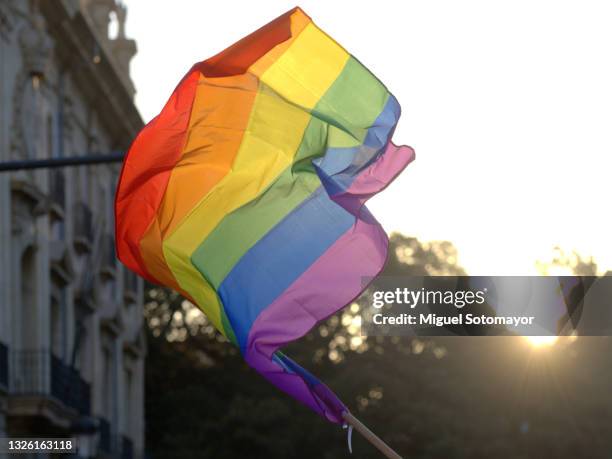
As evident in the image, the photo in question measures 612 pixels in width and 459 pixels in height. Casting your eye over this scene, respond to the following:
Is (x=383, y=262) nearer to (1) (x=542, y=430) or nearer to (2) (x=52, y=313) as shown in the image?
(2) (x=52, y=313)

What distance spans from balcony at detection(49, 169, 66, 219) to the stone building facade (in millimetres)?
39

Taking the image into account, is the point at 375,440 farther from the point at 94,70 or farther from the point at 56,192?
the point at 94,70

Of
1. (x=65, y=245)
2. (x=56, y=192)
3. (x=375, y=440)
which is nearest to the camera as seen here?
(x=375, y=440)

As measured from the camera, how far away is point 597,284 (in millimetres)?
35812

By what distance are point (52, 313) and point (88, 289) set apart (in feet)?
7.70

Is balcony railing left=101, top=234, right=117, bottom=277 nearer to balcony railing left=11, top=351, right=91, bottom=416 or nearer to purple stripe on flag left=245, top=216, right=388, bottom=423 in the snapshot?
balcony railing left=11, top=351, right=91, bottom=416

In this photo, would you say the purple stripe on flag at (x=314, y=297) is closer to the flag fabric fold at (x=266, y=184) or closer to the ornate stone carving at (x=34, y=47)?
the flag fabric fold at (x=266, y=184)

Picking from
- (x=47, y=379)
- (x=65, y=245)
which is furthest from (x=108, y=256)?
(x=47, y=379)

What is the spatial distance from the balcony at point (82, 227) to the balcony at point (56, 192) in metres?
1.79

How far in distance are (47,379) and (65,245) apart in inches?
135

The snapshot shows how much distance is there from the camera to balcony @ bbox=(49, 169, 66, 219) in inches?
1313

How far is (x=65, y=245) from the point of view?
3450 centimetres

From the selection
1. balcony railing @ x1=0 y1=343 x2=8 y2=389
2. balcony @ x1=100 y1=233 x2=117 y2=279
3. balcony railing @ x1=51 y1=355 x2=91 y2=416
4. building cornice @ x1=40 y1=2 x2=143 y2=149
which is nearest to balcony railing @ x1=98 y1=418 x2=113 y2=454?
balcony railing @ x1=51 y1=355 x2=91 y2=416

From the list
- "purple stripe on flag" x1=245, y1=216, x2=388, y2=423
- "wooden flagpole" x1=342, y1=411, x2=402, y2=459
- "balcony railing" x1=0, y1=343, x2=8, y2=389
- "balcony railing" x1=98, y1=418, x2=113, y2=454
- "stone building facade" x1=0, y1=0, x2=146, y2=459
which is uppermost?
"stone building facade" x1=0, y1=0, x2=146, y2=459
